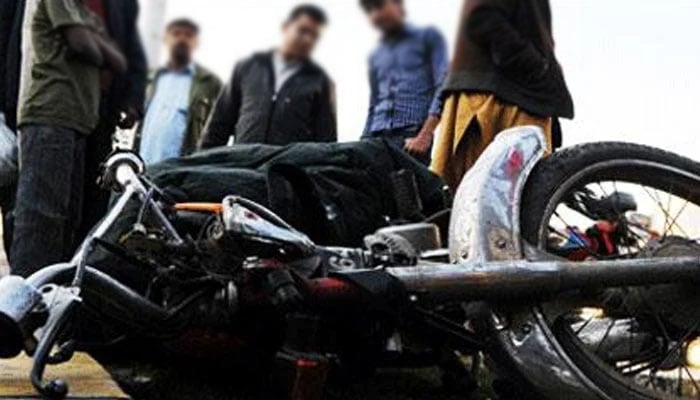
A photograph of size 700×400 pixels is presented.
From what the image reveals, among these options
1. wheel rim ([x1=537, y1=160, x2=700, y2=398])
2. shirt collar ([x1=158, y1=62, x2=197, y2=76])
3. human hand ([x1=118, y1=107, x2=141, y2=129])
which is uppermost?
shirt collar ([x1=158, y1=62, x2=197, y2=76])

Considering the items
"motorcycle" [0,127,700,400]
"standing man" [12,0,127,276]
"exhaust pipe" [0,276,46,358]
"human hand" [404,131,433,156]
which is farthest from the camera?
"human hand" [404,131,433,156]

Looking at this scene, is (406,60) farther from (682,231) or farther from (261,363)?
(261,363)

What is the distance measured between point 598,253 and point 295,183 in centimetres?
76

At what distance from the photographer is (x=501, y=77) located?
348 cm

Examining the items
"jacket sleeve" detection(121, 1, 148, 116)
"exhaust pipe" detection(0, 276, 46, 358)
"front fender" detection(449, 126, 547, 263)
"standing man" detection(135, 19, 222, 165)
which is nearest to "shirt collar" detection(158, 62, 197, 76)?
"standing man" detection(135, 19, 222, 165)

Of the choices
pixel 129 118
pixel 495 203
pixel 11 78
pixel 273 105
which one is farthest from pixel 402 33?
pixel 495 203

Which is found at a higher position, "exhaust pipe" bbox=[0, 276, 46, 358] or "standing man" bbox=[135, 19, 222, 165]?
"standing man" bbox=[135, 19, 222, 165]

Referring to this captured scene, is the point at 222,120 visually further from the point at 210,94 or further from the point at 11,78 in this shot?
the point at 11,78

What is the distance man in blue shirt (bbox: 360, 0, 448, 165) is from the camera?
359cm

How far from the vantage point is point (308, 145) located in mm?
2723

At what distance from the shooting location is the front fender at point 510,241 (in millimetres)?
2193

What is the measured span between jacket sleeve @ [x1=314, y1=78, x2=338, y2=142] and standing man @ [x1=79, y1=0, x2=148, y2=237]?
0.71 meters

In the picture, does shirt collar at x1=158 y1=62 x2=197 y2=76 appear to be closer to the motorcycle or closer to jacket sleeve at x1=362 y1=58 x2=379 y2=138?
jacket sleeve at x1=362 y1=58 x2=379 y2=138

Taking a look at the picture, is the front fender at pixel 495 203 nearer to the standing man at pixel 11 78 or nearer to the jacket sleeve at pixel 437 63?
the jacket sleeve at pixel 437 63
